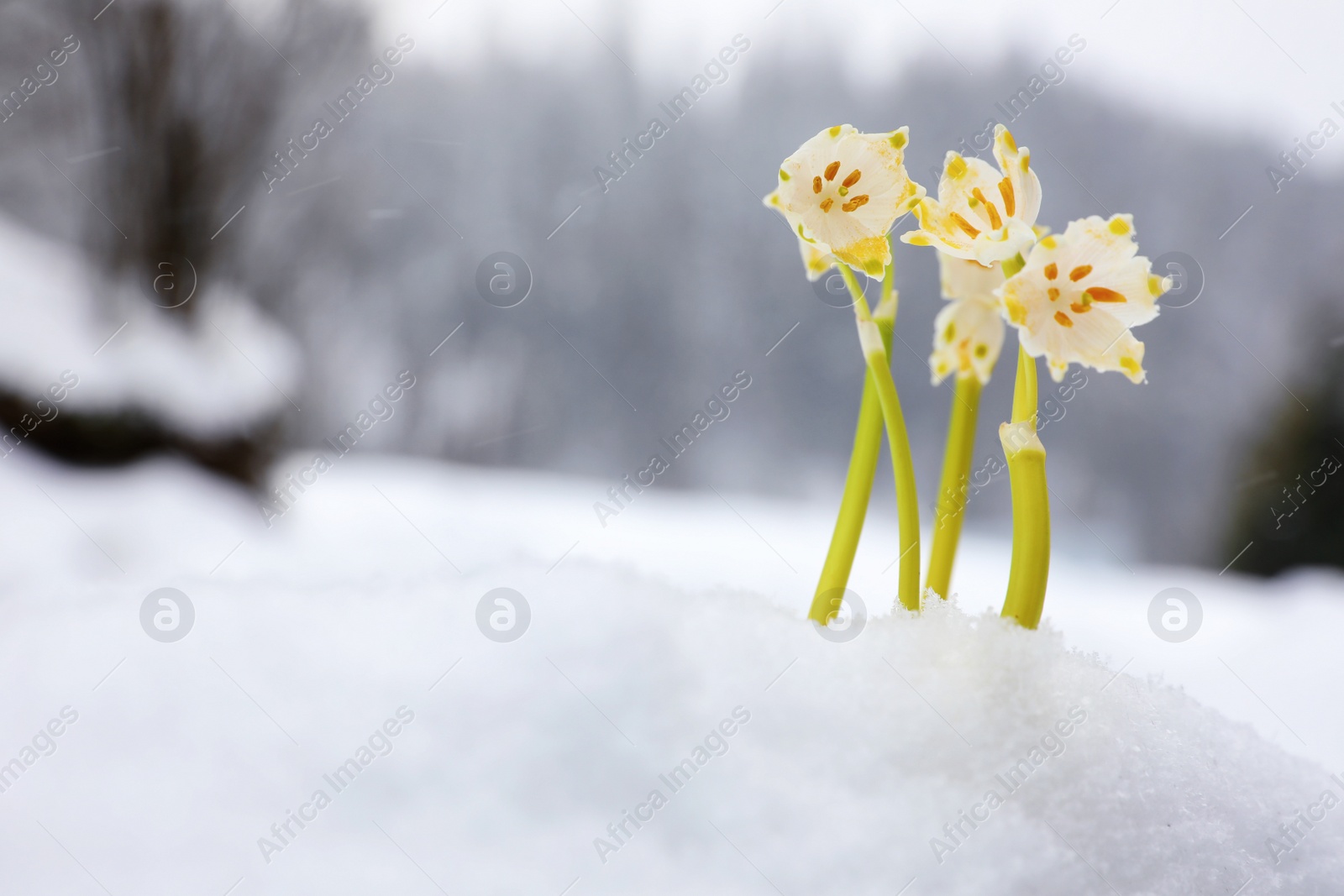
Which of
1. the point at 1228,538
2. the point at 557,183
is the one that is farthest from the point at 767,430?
the point at 1228,538

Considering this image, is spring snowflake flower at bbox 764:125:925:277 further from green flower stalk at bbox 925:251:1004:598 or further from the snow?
the snow

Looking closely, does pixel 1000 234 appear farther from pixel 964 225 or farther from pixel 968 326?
pixel 968 326

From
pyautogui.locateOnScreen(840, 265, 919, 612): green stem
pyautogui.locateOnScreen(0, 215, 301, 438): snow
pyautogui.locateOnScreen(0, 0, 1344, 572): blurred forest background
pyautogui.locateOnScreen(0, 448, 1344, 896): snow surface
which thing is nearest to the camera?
pyautogui.locateOnScreen(0, 448, 1344, 896): snow surface

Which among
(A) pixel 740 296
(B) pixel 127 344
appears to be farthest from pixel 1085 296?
(A) pixel 740 296

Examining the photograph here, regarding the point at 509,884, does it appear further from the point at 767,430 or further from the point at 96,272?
the point at 767,430

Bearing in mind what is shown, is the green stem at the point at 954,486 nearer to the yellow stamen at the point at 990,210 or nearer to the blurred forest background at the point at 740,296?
the yellow stamen at the point at 990,210

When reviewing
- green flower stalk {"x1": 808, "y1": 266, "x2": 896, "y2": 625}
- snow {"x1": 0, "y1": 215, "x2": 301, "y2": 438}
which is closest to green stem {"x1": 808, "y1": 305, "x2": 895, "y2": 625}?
green flower stalk {"x1": 808, "y1": 266, "x2": 896, "y2": 625}
